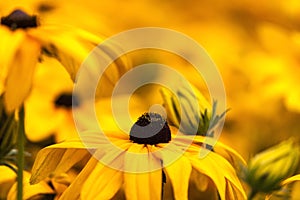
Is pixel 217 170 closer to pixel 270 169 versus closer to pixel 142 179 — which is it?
pixel 142 179

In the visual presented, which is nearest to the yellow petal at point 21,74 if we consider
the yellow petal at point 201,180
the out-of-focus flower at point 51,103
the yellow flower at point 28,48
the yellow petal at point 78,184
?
the yellow flower at point 28,48

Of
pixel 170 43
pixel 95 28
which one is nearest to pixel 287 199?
pixel 95 28

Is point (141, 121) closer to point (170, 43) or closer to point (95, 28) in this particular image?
Answer: point (95, 28)

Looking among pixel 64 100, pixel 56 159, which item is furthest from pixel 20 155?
pixel 64 100

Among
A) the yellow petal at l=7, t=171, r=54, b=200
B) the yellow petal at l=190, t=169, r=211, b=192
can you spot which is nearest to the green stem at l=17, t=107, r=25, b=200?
the yellow petal at l=7, t=171, r=54, b=200

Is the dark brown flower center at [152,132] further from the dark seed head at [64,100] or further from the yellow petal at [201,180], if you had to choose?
the dark seed head at [64,100]
